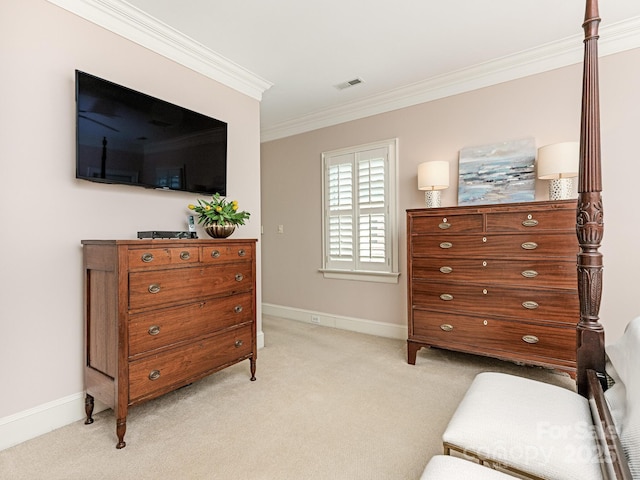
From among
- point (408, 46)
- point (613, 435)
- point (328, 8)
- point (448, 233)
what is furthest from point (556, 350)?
point (328, 8)

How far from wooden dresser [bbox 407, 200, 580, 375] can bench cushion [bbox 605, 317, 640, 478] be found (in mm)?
1003

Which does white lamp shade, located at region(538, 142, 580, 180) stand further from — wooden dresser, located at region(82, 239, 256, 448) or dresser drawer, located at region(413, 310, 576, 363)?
wooden dresser, located at region(82, 239, 256, 448)

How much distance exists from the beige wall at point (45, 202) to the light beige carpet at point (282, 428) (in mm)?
468

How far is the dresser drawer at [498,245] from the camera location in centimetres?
241

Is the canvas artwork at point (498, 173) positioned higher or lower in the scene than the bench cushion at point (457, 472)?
higher

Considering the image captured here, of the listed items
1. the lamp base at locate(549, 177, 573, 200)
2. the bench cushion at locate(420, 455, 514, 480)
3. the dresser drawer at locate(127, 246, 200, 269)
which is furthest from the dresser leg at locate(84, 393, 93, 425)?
the lamp base at locate(549, 177, 573, 200)

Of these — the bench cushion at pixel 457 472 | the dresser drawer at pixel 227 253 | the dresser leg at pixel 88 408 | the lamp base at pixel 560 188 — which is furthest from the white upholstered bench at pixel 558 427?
the dresser leg at pixel 88 408

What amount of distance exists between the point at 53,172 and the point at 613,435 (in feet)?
9.57

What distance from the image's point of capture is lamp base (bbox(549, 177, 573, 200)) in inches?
104

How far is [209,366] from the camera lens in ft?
7.64

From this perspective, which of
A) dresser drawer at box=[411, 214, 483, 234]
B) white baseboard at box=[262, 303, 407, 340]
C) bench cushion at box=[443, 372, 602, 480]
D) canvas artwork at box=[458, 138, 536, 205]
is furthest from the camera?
white baseboard at box=[262, 303, 407, 340]

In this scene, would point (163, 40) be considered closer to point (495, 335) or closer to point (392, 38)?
point (392, 38)

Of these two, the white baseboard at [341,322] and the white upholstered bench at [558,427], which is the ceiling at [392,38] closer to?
the white upholstered bench at [558,427]

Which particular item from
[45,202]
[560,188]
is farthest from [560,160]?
[45,202]
